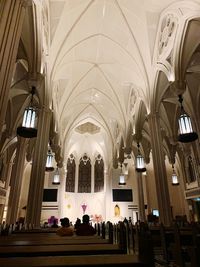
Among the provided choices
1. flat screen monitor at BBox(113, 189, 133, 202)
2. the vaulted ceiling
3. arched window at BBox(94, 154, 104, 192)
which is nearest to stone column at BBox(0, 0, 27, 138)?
the vaulted ceiling

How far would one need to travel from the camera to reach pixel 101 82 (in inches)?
696

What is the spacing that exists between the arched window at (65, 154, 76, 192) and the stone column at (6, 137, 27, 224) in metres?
13.5

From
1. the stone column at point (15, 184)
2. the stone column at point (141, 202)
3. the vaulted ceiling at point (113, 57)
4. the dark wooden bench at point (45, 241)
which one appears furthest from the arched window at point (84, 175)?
the dark wooden bench at point (45, 241)

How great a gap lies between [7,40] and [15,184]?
40.1 feet

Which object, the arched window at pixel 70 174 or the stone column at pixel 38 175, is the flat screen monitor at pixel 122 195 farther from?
the stone column at pixel 38 175

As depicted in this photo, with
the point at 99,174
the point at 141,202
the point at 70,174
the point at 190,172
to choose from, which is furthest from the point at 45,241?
the point at 99,174

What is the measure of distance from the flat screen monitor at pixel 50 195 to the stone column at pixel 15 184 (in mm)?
10716

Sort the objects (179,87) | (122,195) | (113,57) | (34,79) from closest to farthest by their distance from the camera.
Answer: (34,79) < (179,87) < (113,57) < (122,195)

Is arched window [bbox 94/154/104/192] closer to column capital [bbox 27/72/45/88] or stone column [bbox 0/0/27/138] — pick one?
column capital [bbox 27/72/45/88]

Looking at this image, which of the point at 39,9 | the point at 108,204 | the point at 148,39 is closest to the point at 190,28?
the point at 148,39

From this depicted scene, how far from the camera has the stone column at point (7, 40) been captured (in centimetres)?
424

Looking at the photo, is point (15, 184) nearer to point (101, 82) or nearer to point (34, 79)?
point (34, 79)

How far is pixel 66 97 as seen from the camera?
1695 cm

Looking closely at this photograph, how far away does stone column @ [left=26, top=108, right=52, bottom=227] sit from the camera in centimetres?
884
